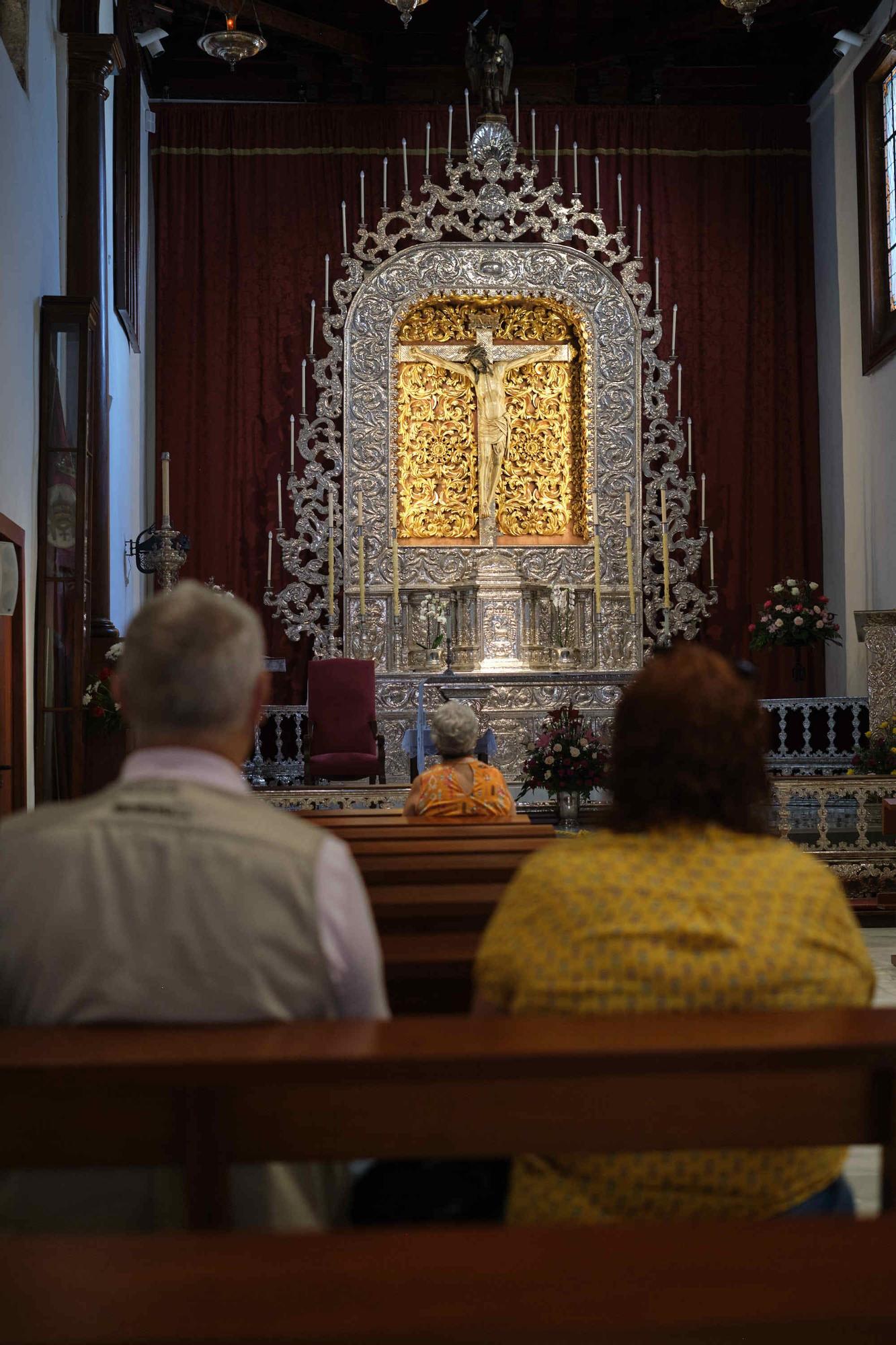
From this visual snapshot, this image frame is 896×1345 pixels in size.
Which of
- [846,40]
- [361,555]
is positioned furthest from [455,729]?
[846,40]

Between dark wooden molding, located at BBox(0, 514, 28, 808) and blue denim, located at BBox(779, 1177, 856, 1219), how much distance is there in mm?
5041

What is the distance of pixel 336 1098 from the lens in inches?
54.2

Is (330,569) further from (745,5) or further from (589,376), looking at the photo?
(745,5)

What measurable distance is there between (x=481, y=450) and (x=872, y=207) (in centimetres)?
347

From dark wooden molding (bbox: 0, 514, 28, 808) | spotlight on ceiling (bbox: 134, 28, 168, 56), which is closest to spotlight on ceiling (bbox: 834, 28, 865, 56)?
spotlight on ceiling (bbox: 134, 28, 168, 56)

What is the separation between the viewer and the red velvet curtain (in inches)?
434

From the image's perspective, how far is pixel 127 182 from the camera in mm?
9727

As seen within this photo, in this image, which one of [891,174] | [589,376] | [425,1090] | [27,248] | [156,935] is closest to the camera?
[425,1090]

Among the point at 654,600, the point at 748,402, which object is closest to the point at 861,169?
the point at 748,402

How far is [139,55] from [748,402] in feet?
17.9

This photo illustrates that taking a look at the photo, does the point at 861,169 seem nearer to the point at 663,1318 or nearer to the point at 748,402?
the point at 748,402

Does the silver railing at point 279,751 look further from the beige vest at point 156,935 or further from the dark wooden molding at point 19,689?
the beige vest at point 156,935

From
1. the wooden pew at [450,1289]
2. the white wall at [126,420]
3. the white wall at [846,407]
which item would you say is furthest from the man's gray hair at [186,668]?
the white wall at [846,407]

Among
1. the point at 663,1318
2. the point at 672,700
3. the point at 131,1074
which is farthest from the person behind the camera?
the point at 672,700
